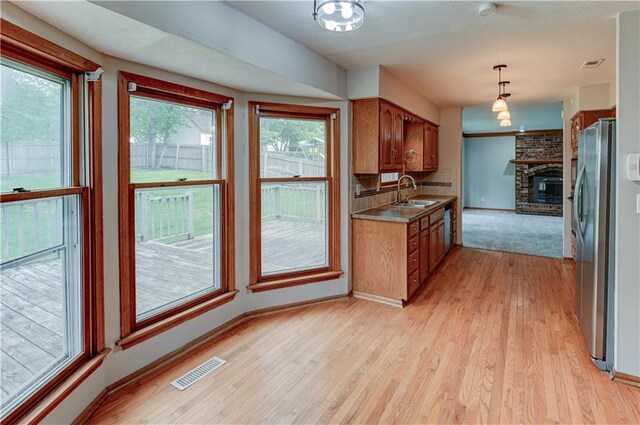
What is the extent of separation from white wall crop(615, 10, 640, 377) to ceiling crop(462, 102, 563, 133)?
13.6 feet

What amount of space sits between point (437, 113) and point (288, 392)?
5322mm

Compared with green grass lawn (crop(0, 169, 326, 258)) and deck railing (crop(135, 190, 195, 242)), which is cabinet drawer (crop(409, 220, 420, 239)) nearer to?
green grass lawn (crop(0, 169, 326, 258))

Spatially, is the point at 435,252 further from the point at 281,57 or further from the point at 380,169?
the point at 281,57

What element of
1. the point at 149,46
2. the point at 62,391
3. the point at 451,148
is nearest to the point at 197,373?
the point at 62,391

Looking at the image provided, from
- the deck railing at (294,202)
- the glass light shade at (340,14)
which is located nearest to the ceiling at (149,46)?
the glass light shade at (340,14)

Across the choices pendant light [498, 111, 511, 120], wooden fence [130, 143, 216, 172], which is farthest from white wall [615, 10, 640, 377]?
wooden fence [130, 143, 216, 172]

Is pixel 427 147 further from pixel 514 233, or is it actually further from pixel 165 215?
pixel 165 215

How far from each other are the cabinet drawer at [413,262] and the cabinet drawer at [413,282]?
0.06 m

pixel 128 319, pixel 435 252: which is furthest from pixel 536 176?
pixel 128 319

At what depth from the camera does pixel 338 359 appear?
2.68 metres

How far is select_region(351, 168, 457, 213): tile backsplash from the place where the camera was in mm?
4117

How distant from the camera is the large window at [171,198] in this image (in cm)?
246

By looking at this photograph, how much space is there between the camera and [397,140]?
175 inches

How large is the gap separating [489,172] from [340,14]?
10826 millimetres
